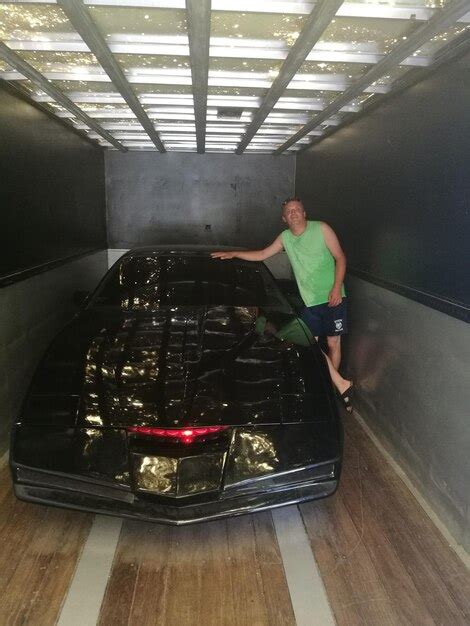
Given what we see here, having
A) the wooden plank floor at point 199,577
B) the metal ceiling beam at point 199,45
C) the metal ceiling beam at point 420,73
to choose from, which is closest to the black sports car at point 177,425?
the wooden plank floor at point 199,577

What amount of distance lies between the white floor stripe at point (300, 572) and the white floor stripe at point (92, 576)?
0.79 m

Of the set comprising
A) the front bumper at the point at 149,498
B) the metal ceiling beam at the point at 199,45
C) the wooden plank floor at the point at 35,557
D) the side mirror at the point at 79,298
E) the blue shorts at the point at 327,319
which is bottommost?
the wooden plank floor at the point at 35,557

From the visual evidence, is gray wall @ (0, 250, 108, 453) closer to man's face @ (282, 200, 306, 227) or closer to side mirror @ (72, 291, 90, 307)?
side mirror @ (72, 291, 90, 307)

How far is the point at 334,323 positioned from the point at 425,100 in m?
1.62

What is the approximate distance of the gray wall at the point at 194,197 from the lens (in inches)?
285

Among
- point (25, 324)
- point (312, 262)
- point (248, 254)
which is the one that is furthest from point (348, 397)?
point (25, 324)

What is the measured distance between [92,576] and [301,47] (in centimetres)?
286

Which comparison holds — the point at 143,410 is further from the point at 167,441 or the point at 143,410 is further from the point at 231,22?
the point at 231,22

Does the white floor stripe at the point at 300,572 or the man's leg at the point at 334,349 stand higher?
the man's leg at the point at 334,349

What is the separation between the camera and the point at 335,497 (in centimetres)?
263

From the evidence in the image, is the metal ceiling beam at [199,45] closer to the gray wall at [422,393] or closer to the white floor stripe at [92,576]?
the gray wall at [422,393]

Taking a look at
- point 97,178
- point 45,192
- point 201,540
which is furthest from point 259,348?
point 97,178

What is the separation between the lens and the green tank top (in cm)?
352

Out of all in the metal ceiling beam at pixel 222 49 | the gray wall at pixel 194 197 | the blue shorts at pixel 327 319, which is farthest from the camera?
the gray wall at pixel 194 197
